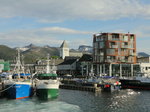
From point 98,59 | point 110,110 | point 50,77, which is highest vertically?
point 98,59

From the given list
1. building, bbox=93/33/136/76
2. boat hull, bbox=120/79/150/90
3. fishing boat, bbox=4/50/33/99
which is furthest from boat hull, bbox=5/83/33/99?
building, bbox=93/33/136/76

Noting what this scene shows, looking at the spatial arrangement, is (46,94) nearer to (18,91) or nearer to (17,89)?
(18,91)

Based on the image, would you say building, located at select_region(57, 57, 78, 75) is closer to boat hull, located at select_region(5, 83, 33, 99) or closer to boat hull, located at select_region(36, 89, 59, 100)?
boat hull, located at select_region(36, 89, 59, 100)

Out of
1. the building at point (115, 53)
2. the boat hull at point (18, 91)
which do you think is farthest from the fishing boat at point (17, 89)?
the building at point (115, 53)

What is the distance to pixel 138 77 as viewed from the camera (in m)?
91.8

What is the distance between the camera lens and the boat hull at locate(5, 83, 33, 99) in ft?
179

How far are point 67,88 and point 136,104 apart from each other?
3998 cm

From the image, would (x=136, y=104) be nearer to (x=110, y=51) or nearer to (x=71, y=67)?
(x=110, y=51)

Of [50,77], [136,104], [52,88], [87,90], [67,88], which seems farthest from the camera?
[67,88]

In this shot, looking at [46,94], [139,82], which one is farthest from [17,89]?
[139,82]

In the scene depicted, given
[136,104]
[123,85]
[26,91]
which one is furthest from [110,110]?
[123,85]

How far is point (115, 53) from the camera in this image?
111812 millimetres

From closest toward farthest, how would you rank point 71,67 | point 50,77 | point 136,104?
point 136,104 < point 50,77 < point 71,67

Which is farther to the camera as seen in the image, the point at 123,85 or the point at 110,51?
the point at 110,51
